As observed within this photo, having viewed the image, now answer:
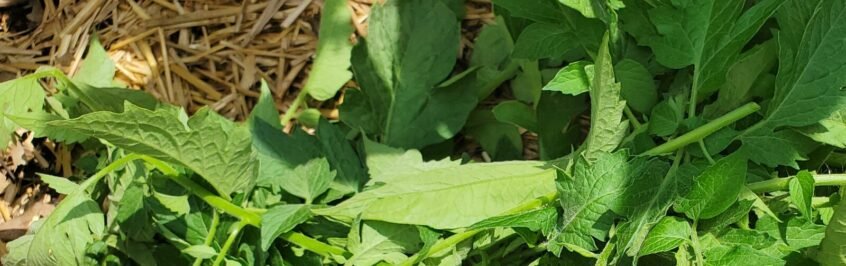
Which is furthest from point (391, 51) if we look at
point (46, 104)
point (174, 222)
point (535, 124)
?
point (46, 104)

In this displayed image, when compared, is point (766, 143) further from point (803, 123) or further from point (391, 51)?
point (391, 51)

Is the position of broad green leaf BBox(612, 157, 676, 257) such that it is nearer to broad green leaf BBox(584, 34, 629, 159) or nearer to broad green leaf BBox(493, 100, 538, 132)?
broad green leaf BBox(584, 34, 629, 159)

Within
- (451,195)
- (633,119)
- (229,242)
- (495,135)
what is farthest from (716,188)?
(229,242)

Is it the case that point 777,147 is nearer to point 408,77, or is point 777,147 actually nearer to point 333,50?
point 408,77

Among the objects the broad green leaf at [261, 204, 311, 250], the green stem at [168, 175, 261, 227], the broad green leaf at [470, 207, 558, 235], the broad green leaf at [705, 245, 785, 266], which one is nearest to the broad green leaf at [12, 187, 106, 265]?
the green stem at [168, 175, 261, 227]

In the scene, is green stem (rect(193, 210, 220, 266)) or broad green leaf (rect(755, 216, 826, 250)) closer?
broad green leaf (rect(755, 216, 826, 250))
